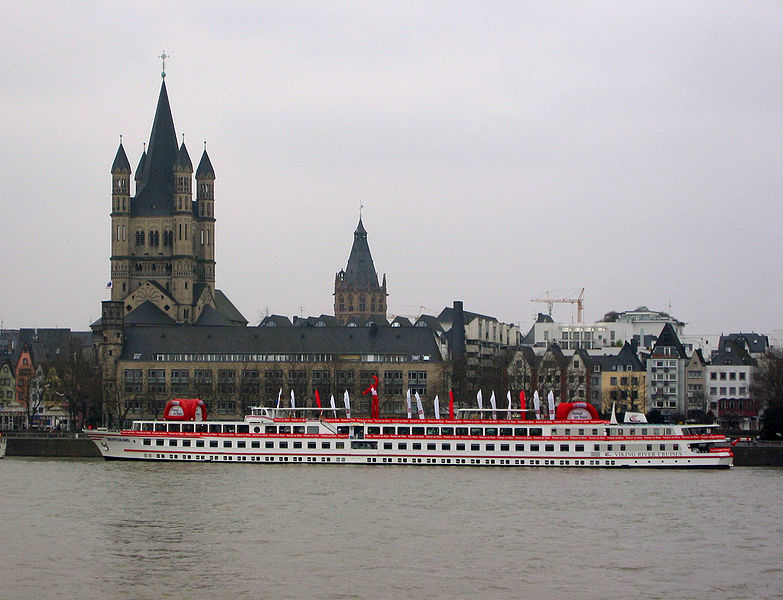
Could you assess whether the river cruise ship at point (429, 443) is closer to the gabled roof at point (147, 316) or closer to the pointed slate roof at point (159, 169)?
the gabled roof at point (147, 316)

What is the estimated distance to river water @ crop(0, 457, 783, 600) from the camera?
161 ft

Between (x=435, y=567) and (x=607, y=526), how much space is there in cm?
1330

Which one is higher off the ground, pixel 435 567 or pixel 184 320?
pixel 184 320

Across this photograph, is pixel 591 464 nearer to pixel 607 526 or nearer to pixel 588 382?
pixel 607 526

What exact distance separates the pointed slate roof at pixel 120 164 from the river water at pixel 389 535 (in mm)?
90209

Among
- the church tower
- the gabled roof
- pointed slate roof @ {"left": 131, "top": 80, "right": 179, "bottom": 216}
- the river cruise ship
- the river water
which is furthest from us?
pointed slate roof @ {"left": 131, "top": 80, "right": 179, "bottom": 216}

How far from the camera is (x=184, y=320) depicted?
561 ft

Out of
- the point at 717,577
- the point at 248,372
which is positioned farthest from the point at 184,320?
the point at 717,577

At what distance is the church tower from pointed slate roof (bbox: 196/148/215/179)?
0.16 metres

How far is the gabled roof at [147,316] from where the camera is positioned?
16412 cm

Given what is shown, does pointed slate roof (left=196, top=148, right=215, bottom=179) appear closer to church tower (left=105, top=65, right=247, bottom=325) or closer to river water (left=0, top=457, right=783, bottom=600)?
church tower (left=105, top=65, right=247, bottom=325)

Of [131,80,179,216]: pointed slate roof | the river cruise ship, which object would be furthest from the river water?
[131,80,179,216]: pointed slate roof

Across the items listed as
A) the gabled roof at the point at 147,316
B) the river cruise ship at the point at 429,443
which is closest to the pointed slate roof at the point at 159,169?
the gabled roof at the point at 147,316

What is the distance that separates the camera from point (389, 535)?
60125 millimetres
